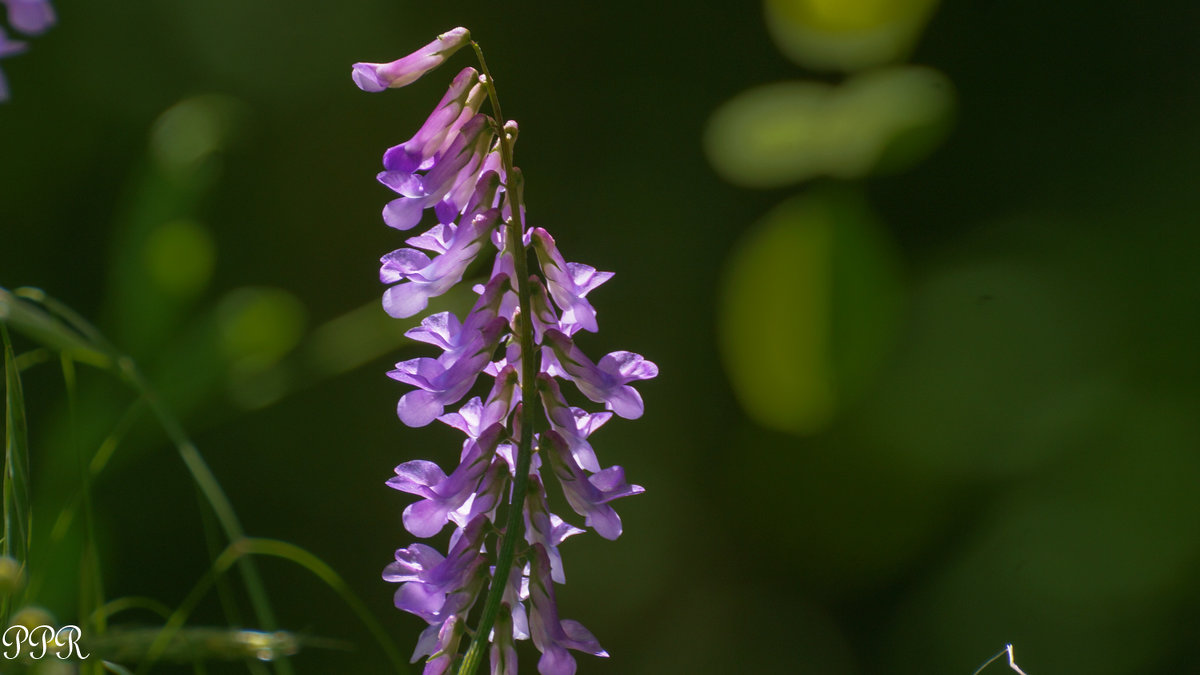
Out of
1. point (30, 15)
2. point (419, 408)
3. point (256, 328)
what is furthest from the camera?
point (256, 328)

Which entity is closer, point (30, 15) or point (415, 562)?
point (30, 15)

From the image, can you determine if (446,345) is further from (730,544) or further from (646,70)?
(646,70)

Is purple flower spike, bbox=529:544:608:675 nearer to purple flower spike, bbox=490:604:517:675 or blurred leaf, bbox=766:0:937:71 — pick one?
purple flower spike, bbox=490:604:517:675

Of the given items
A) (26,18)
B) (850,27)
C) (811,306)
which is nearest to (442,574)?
Answer: (26,18)

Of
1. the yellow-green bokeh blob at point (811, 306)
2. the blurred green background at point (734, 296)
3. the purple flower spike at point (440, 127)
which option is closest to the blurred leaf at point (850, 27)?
the blurred green background at point (734, 296)

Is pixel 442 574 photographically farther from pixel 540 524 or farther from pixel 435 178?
pixel 435 178

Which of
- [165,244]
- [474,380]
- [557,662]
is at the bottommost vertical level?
[557,662]
